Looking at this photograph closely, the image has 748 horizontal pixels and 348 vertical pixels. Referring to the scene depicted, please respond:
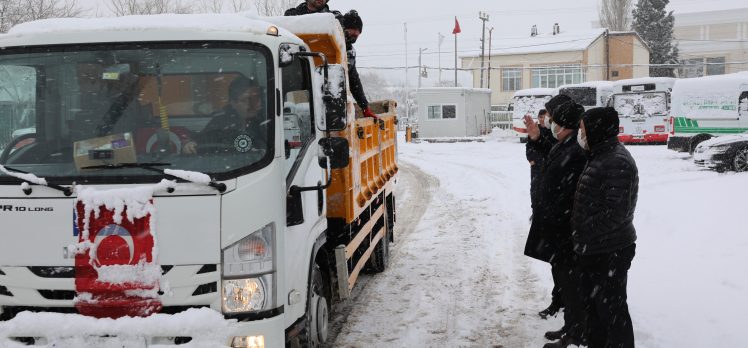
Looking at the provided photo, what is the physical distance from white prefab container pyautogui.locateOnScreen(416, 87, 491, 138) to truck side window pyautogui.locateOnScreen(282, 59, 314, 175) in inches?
1386

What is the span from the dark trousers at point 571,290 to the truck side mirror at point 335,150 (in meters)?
2.18

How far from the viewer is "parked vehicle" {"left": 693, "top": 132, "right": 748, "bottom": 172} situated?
1686cm

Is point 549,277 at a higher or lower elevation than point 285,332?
lower

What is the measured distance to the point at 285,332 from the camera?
3.87 metres

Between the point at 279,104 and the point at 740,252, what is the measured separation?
6.40 metres

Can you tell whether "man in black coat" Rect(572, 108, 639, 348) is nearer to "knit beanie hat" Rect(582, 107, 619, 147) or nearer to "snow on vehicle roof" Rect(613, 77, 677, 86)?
"knit beanie hat" Rect(582, 107, 619, 147)

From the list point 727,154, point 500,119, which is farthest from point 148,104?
point 500,119

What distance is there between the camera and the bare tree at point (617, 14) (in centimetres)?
5725

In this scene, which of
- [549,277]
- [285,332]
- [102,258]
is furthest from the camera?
[549,277]

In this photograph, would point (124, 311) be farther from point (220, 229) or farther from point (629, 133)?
point (629, 133)

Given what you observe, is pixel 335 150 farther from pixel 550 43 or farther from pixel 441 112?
pixel 550 43

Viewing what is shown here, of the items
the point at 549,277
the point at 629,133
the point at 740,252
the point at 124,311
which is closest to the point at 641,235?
the point at 740,252

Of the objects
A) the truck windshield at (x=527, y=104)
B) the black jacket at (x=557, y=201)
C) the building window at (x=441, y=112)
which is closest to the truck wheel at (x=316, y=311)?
the black jacket at (x=557, y=201)

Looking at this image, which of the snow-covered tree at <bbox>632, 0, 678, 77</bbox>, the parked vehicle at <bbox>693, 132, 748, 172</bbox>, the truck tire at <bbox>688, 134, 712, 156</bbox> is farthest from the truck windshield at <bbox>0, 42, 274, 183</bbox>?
the snow-covered tree at <bbox>632, 0, 678, 77</bbox>
